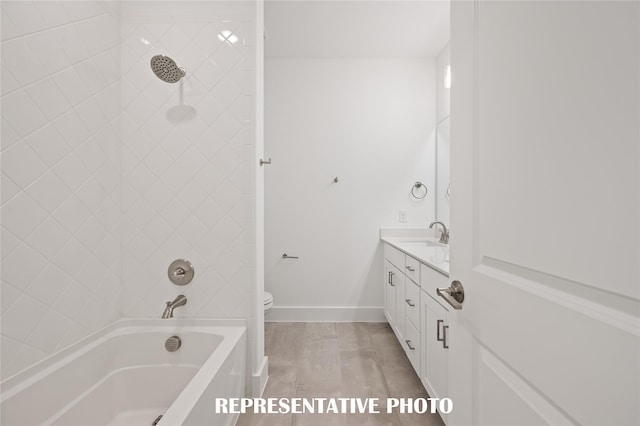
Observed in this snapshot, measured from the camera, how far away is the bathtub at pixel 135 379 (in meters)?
1.06

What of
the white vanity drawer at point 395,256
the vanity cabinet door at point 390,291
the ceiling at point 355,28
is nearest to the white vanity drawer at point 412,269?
the white vanity drawer at point 395,256

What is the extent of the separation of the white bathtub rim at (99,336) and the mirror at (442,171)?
210cm

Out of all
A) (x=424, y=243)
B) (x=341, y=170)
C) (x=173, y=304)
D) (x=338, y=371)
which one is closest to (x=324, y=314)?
(x=338, y=371)

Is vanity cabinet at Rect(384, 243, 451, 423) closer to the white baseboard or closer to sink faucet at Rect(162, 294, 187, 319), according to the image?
the white baseboard

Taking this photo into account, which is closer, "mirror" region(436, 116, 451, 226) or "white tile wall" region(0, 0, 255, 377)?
"white tile wall" region(0, 0, 255, 377)

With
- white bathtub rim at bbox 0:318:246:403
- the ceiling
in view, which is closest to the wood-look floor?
white bathtub rim at bbox 0:318:246:403

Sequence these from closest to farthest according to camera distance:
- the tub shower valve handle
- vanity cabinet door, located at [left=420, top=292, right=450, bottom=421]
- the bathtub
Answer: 1. the bathtub
2. vanity cabinet door, located at [left=420, top=292, right=450, bottom=421]
3. the tub shower valve handle

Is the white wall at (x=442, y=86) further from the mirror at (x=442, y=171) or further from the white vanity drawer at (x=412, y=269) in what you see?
the white vanity drawer at (x=412, y=269)

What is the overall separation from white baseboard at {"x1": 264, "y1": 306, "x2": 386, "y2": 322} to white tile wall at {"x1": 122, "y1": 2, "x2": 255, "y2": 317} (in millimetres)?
1318

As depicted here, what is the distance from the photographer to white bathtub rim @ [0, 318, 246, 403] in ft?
3.51

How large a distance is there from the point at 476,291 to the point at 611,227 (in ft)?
1.11

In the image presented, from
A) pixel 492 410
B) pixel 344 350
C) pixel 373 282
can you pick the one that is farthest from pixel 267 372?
pixel 492 410

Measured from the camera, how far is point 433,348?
1.54 meters

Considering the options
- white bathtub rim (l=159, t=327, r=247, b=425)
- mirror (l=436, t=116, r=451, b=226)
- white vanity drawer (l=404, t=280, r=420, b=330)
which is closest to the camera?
white bathtub rim (l=159, t=327, r=247, b=425)
